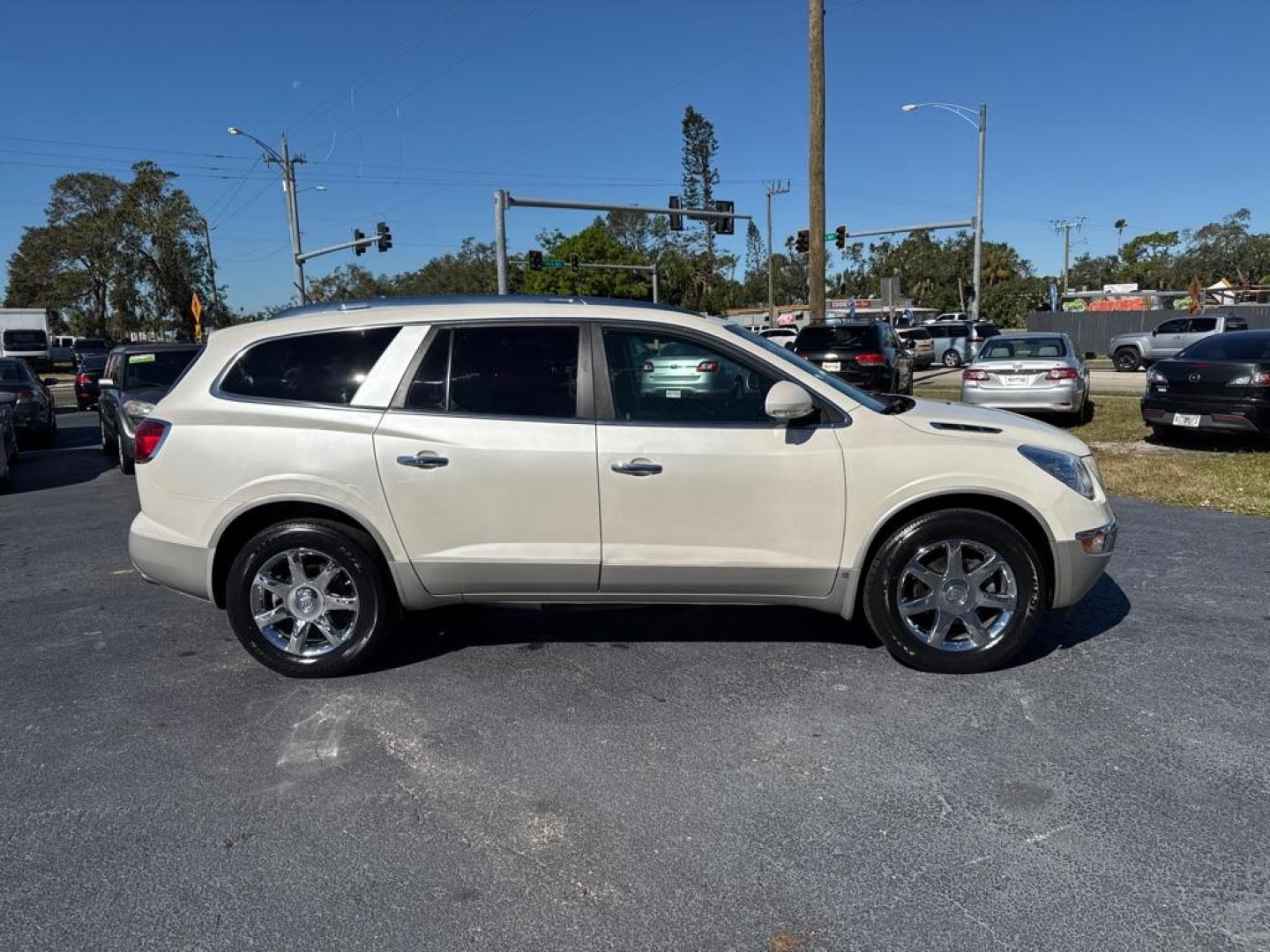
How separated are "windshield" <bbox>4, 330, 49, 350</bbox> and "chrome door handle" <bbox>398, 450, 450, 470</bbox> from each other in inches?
1755

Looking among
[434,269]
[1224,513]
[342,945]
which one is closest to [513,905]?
[342,945]

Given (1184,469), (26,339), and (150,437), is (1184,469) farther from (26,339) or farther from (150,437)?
(26,339)

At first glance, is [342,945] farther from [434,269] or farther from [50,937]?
[434,269]

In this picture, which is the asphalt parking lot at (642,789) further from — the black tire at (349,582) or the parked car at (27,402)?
the parked car at (27,402)

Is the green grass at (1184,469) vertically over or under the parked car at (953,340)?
under

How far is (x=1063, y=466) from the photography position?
13.6 ft

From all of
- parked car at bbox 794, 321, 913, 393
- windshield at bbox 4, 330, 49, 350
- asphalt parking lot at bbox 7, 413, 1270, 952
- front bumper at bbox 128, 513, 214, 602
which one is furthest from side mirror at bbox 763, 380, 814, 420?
windshield at bbox 4, 330, 49, 350

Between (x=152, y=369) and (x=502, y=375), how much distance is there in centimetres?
938

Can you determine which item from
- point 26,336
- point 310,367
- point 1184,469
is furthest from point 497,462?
point 26,336

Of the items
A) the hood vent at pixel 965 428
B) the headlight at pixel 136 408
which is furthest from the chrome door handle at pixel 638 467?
the headlight at pixel 136 408

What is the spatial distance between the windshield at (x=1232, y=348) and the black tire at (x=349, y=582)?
33.8ft

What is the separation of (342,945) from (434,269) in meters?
100

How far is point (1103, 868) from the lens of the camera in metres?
2.72

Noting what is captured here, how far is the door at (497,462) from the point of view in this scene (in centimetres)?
402
